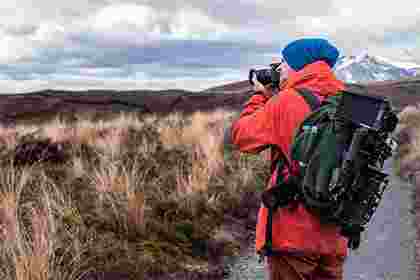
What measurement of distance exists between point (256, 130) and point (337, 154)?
1.40 ft

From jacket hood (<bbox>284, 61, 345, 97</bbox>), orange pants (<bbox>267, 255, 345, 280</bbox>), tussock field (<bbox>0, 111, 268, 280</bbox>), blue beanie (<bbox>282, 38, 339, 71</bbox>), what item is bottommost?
tussock field (<bbox>0, 111, 268, 280</bbox>)

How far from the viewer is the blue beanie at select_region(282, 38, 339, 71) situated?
2.92 metres

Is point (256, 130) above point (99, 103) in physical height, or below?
above

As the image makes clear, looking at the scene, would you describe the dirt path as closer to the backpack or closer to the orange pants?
Result: the orange pants

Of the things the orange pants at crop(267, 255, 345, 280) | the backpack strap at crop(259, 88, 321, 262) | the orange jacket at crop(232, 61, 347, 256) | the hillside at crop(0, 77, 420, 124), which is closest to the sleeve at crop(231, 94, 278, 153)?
the orange jacket at crop(232, 61, 347, 256)

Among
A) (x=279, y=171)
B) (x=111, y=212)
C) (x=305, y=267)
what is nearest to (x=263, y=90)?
(x=279, y=171)

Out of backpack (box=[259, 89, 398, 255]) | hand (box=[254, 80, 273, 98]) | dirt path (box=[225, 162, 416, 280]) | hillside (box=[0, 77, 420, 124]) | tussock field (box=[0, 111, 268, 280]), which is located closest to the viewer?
backpack (box=[259, 89, 398, 255])

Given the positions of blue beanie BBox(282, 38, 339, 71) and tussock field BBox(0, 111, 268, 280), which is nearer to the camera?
blue beanie BBox(282, 38, 339, 71)

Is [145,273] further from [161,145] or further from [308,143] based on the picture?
[161,145]

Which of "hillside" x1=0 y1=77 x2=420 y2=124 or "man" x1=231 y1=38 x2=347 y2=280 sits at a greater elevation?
"man" x1=231 y1=38 x2=347 y2=280

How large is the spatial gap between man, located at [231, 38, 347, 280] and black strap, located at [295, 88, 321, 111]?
22 millimetres

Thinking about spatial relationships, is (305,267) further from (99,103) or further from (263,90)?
(99,103)

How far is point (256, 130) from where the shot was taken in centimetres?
282

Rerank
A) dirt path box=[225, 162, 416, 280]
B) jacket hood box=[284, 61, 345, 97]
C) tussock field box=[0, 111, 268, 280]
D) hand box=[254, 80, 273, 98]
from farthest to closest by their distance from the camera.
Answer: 1. dirt path box=[225, 162, 416, 280]
2. tussock field box=[0, 111, 268, 280]
3. hand box=[254, 80, 273, 98]
4. jacket hood box=[284, 61, 345, 97]
